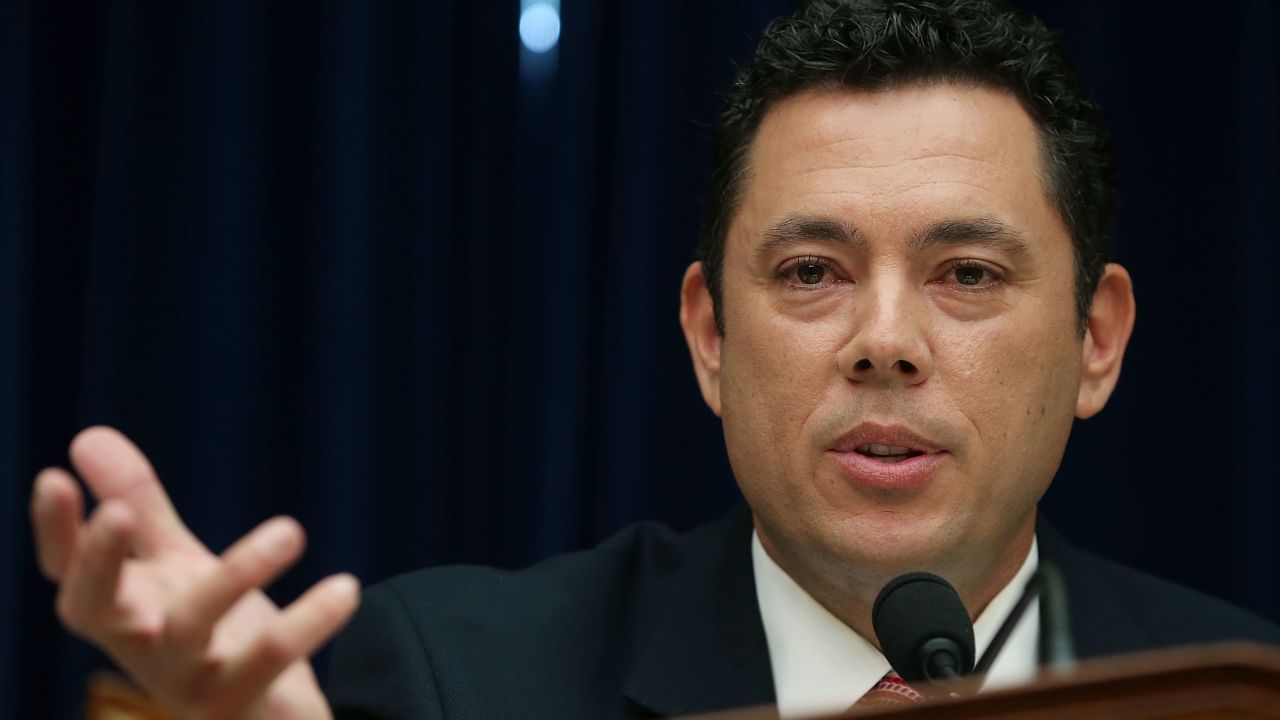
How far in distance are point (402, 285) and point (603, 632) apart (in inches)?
25.8

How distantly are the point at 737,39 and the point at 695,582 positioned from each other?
93cm

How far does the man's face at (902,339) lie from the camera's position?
157 centimetres

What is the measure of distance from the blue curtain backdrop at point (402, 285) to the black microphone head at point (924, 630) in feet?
3.30

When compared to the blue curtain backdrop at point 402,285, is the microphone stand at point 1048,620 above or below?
below

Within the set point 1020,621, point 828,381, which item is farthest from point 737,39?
point 1020,621

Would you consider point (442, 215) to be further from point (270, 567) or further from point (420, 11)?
point (270, 567)

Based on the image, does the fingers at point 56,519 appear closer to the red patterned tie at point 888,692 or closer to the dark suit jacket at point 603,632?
the dark suit jacket at point 603,632

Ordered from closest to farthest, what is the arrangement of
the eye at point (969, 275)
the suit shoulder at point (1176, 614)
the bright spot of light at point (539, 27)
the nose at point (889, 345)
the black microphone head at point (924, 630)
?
1. the black microphone head at point (924, 630)
2. the nose at point (889, 345)
3. the eye at point (969, 275)
4. the suit shoulder at point (1176, 614)
5. the bright spot of light at point (539, 27)

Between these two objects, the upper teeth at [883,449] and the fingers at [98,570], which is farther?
the upper teeth at [883,449]

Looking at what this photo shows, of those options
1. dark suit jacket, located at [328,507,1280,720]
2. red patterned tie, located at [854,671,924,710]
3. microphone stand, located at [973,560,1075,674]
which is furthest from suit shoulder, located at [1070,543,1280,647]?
red patterned tie, located at [854,671,924,710]

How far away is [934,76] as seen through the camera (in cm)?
171

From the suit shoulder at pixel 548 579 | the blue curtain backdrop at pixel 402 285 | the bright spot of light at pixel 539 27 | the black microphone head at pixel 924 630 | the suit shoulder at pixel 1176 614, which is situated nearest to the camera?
the black microphone head at pixel 924 630

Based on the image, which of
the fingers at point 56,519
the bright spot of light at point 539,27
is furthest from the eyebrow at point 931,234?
the fingers at point 56,519

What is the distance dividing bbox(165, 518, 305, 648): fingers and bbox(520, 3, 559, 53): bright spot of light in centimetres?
140
